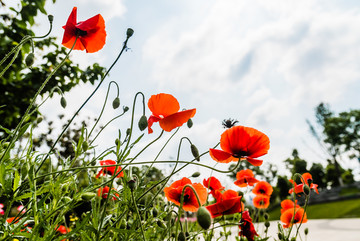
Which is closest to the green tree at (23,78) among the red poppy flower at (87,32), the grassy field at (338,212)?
the red poppy flower at (87,32)

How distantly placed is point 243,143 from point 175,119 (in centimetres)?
23

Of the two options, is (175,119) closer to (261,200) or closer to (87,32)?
(87,32)

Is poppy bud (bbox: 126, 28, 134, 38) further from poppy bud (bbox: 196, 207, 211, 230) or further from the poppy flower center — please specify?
poppy bud (bbox: 196, 207, 211, 230)

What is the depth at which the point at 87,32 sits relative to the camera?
3.34 ft

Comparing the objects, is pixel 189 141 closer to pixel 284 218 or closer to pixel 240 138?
pixel 240 138

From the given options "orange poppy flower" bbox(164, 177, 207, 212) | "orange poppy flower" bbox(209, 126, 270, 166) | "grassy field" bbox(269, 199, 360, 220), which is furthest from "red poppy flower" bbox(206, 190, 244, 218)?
"grassy field" bbox(269, 199, 360, 220)

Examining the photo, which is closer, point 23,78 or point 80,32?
point 80,32

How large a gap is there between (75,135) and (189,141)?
14.8ft

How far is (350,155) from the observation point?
28156 mm

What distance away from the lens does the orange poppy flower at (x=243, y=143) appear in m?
0.81

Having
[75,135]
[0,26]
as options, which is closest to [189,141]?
[0,26]

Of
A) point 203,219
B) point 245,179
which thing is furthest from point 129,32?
point 245,179

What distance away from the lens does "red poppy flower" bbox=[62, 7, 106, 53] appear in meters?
0.98

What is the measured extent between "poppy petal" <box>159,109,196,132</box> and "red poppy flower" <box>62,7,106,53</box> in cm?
44
